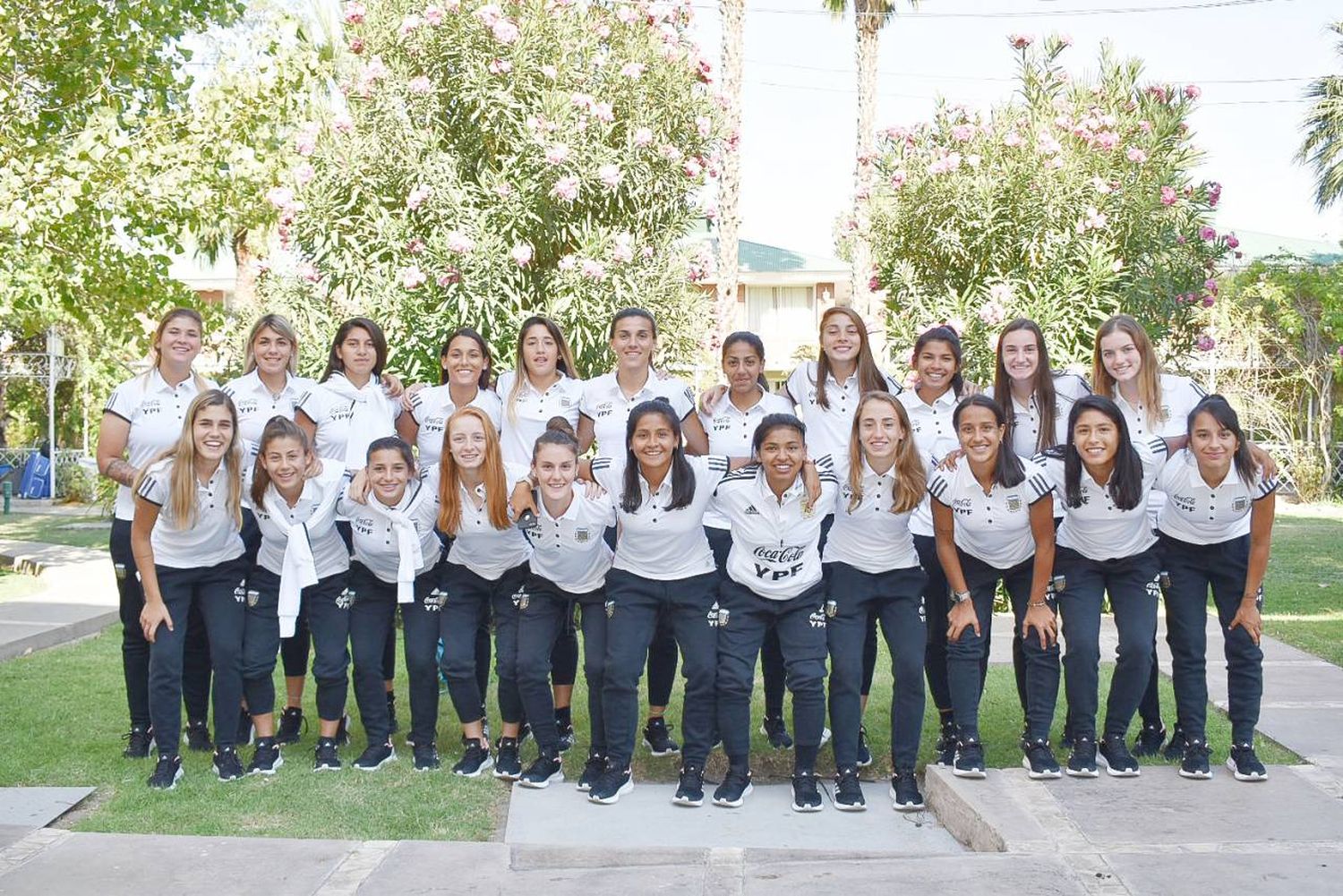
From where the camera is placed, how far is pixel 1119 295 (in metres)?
9.64

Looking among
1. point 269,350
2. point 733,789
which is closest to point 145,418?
point 269,350

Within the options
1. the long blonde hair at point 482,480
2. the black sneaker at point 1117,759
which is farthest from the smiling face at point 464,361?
the black sneaker at point 1117,759

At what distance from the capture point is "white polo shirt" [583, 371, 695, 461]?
5.61 metres

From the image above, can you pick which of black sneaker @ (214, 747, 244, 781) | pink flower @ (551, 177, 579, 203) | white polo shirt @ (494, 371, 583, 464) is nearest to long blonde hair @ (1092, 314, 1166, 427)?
white polo shirt @ (494, 371, 583, 464)

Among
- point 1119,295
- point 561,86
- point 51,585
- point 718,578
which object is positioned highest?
point 561,86

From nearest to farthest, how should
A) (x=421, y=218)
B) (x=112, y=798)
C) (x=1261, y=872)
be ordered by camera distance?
(x=1261, y=872), (x=112, y=798), (x=421, y=218)

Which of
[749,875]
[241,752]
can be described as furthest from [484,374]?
[749,875]

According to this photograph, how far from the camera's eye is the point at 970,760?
488 cm

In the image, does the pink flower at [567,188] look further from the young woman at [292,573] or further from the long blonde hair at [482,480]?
the young woman at [292,573]

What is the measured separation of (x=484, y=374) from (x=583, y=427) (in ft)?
1.83

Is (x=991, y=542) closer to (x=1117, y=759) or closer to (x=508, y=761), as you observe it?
(x=1117, y=759)

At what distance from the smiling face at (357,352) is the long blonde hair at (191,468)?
687mm

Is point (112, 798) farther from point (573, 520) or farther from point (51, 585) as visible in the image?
point (51, 585)

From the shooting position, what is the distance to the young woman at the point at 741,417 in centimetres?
544
